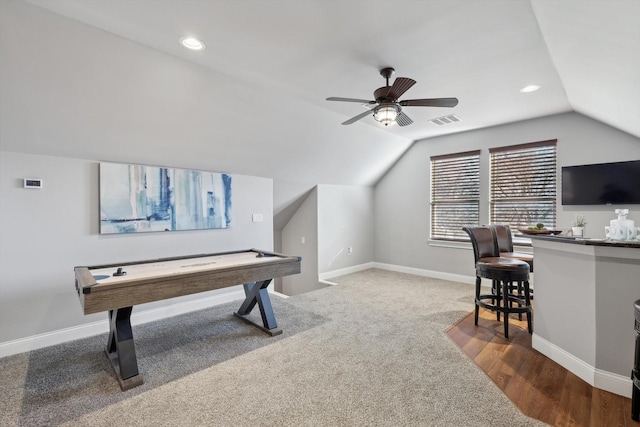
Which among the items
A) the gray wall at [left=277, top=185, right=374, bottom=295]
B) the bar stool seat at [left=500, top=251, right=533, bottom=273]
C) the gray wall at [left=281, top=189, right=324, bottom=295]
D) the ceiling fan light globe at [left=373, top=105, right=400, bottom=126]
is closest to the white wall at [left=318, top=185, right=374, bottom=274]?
the gray wall at [left=277, top=185, right=374, bottom=295]

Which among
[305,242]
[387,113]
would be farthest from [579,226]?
[305,242]

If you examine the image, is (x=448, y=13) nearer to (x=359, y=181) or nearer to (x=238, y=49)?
(x=238, y=49)

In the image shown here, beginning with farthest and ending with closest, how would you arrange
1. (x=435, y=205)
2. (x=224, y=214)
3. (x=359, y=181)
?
(x=359, y=181)
(x=435, y=205)
(x=224, y=214)

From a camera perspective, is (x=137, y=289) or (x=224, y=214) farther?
(x=224, y=214)

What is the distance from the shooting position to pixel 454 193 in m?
5.57

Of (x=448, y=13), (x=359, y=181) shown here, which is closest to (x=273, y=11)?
(x=448, y=13)

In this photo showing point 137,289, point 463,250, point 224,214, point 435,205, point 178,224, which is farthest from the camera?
point 435,205

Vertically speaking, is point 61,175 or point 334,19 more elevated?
point 334,19

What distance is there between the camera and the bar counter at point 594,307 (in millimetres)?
2098

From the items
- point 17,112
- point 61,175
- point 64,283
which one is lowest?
point 64,283

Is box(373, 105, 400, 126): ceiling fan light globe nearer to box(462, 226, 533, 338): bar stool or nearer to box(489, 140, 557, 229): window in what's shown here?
box(462, 226, 533, 338): bar stool

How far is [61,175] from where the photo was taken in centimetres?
311

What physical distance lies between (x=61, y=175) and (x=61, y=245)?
73 cm

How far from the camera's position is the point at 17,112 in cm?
262
